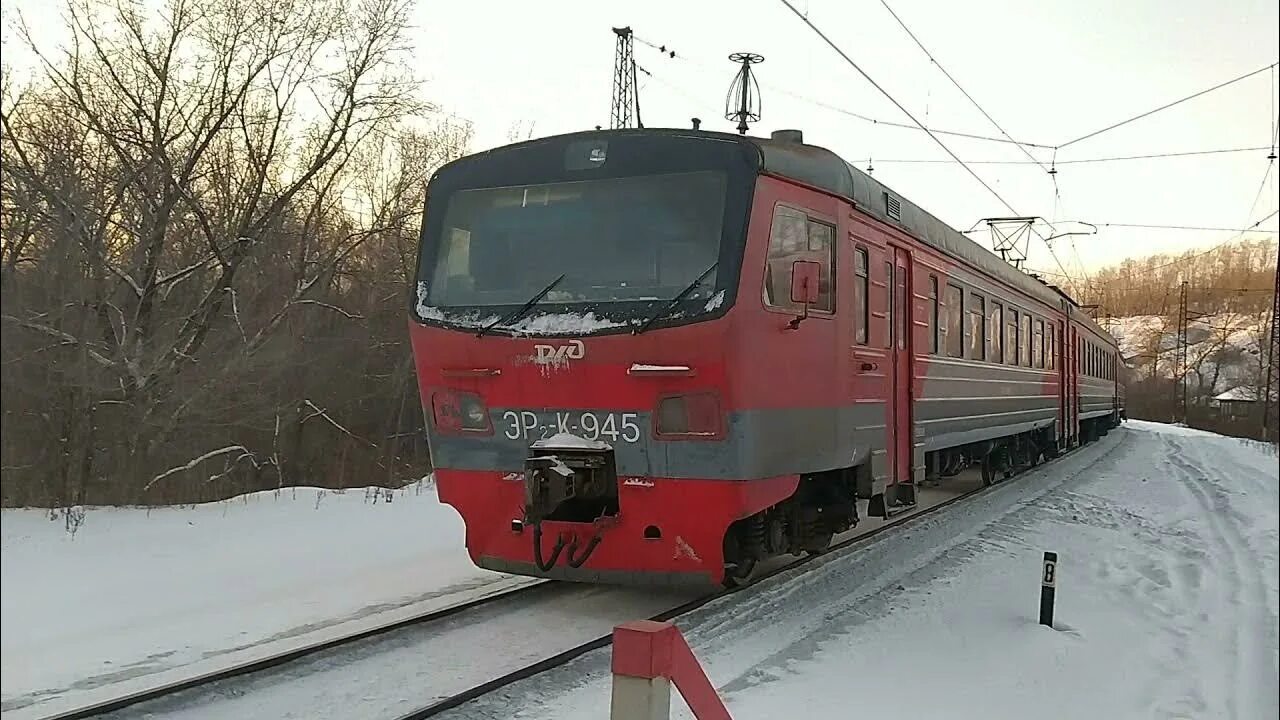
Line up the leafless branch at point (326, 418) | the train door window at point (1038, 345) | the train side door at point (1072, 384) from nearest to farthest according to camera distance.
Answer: the train door window at point (1038, 345) → the leafless branch at point (326, 418) → the train side door at point (1072, 384)

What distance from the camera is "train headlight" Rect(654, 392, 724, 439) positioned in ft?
20.9

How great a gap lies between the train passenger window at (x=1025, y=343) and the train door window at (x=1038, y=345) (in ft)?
1.16

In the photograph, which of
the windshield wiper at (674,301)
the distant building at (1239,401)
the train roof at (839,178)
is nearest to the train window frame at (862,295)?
the train roof at (839,178)

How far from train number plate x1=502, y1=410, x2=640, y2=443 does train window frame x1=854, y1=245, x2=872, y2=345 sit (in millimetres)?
2167

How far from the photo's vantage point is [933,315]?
33.2ft

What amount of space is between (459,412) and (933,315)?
5.13 meters

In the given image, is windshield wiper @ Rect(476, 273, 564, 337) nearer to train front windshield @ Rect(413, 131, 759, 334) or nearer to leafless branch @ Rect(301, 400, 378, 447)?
train front windshield @ Rect(413, 131, 759, 334)

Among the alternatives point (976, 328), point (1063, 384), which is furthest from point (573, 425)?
point (1063, 384)

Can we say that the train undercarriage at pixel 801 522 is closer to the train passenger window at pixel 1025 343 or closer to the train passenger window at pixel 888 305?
the train passenger window at pixel 888 305

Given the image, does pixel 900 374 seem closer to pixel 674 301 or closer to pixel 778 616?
pixel 778 616

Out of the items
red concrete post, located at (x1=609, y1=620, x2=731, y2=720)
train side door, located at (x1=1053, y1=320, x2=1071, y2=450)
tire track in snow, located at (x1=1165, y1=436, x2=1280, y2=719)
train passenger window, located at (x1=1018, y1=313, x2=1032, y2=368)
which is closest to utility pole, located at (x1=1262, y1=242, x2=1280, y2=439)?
tire track in snow, located at (x1=1165, y1=436, x2=1280, y2=719)

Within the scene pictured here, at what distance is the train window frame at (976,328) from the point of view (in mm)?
11648

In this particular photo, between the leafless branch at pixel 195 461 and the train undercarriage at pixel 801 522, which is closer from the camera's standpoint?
the train undercarriage at pixel 801 522

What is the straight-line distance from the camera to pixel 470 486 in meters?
7.09
